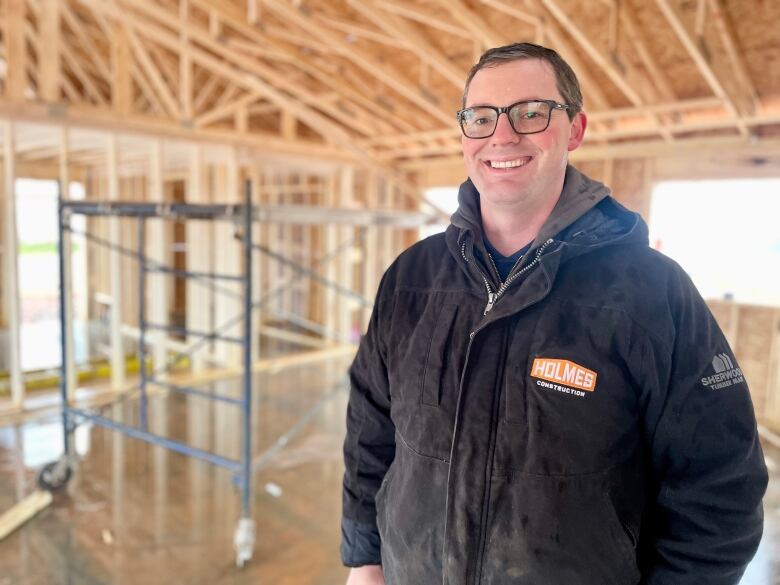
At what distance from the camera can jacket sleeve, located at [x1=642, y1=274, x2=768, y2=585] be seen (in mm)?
1034

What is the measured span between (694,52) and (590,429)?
139 inches

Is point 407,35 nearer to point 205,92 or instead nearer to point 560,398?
point 205,92

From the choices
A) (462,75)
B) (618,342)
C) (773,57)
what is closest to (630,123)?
(773,57)

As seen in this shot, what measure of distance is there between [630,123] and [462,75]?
1.75m

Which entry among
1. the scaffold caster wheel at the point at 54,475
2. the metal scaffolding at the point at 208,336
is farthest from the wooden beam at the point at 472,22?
the scaffold caster wheel at the point at 54,475

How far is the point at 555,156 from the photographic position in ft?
3.78

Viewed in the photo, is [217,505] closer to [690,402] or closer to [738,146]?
[690,402]

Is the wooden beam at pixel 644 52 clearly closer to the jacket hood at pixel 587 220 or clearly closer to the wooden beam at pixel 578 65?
the wooden beam at pixel 578 65

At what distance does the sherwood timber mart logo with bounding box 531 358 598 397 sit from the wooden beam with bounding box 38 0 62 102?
5110mm

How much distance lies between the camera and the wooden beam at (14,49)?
4.52 meters

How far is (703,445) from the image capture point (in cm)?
104

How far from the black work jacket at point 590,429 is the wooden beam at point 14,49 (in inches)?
192

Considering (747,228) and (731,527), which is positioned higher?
(747,228)

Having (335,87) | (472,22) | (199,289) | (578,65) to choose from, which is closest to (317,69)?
(335,87)
